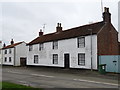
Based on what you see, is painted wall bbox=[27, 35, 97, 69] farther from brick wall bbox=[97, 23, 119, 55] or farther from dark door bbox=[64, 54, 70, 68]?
brick wall bbox=[97, 23, 119, 55]

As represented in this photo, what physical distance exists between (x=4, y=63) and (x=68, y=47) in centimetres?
2981

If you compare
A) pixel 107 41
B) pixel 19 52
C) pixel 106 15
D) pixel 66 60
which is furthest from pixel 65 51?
pixel 19 52

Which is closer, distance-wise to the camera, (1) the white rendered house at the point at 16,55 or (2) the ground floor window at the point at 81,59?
(2) the ground floor window at the point at 81,59

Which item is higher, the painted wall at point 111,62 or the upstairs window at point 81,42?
the upstairs window at point 81,42

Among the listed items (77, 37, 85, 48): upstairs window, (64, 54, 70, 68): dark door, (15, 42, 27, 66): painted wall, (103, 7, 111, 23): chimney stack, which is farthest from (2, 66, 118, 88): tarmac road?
(15, 42, 27, 66): painted wall

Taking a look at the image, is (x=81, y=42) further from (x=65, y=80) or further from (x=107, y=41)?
(x=65, y=80)

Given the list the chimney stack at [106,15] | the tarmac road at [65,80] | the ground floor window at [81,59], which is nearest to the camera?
the tarmac road at [65,80]

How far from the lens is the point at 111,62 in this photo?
66.1 ft

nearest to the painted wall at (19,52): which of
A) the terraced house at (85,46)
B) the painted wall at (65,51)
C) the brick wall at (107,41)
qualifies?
the painted wall at (65,51)

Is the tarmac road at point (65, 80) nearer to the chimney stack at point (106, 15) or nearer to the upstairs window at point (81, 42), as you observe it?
the upstairs window at point (81, 42)

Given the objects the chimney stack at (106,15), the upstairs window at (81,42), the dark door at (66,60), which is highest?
the chimney stack at (106,15)

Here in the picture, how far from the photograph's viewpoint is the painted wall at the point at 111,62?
1938 cm

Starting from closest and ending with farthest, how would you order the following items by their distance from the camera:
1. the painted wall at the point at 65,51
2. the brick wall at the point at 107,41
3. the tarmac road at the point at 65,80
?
the tarmac road at the point at 65,80 → the brick wall at the point at 107,41 → the painted wall at the point at 65,51

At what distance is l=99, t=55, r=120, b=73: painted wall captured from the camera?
1938 cm
